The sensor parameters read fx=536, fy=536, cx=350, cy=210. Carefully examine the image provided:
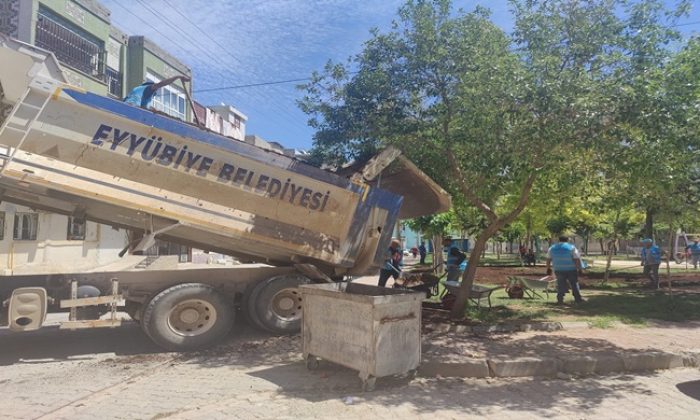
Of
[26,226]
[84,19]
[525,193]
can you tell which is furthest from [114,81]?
[525,193]

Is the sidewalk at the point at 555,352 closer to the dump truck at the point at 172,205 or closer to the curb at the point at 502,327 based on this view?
the curb at the point at 502,327

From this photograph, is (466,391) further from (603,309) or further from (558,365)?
(603,309)

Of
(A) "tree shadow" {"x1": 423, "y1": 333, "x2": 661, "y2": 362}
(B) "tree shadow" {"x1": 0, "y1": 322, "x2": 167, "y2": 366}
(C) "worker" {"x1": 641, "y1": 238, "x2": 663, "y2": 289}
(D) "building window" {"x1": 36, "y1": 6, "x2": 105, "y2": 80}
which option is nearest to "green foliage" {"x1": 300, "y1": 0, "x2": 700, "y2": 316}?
(A) "tree shadow" {"x1": 423, "y1": 333, "x2": 661, "y2": 362}

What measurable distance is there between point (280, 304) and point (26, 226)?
529 inches

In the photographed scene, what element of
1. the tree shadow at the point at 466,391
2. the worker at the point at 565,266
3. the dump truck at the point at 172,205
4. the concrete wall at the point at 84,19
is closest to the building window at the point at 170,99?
the concrete wall at the point at 84,19

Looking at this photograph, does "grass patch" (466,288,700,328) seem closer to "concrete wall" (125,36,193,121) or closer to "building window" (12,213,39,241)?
"building window" (12,213,39,241)

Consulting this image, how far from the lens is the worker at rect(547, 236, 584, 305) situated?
10.8 meters

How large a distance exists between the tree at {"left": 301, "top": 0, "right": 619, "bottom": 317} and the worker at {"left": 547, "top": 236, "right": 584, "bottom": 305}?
2.95 m

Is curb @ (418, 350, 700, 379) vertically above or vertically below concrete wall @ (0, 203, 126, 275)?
below

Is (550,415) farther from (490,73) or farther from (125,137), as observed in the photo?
(125,137)

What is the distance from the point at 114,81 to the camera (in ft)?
75.5

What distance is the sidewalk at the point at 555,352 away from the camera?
242 inches

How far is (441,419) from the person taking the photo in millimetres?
4711

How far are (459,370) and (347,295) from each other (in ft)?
5.45
